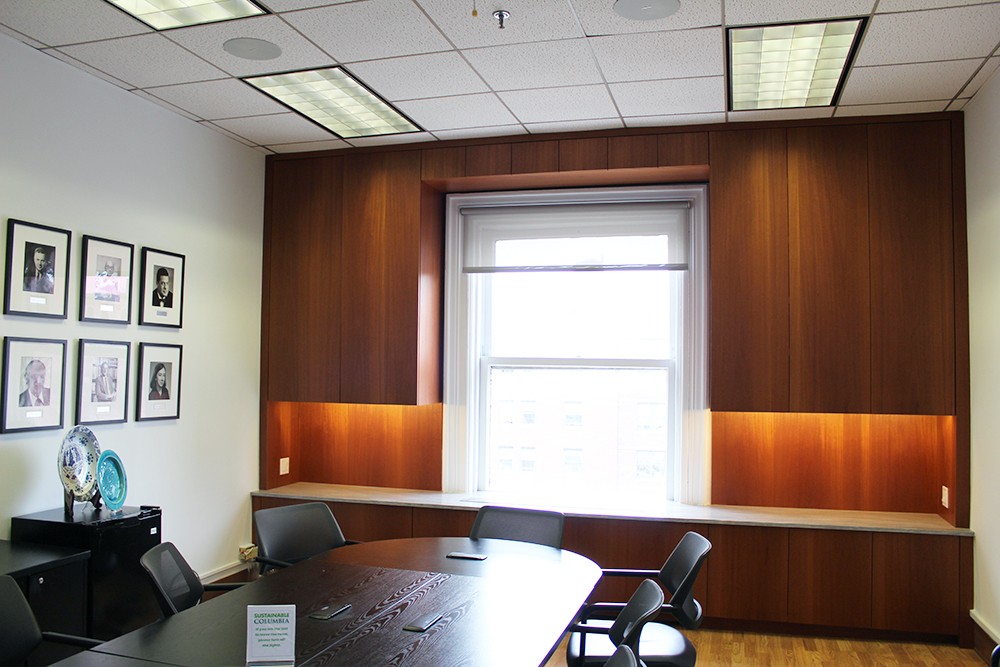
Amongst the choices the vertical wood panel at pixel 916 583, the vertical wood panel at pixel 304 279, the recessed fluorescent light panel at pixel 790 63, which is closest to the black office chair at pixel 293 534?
the vertical wood panel at pixel 304 279

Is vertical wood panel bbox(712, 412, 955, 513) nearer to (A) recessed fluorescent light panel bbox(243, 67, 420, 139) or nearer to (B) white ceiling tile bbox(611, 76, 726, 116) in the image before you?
(B) white ceiling tile bbox(611, 76, 726, 116)

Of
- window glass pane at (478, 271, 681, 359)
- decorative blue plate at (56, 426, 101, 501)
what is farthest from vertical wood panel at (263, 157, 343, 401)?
decorative blue plate at (56, 426, 101, 501)

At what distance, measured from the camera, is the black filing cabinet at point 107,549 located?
3.49m

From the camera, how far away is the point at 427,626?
255 centimetres

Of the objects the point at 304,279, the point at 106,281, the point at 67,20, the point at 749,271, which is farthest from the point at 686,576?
the point at 67,20

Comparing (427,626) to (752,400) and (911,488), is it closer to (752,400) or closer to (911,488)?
(752,400)

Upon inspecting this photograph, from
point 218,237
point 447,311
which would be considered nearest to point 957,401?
point 447,311

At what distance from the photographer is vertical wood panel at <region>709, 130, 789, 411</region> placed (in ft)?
15.0

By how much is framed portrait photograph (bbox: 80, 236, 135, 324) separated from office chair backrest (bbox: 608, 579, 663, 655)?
9.87ft

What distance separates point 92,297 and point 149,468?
3.38 feet

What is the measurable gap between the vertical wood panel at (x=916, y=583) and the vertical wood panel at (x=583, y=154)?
2673 mm

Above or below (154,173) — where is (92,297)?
below

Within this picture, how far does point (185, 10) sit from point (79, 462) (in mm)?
2106

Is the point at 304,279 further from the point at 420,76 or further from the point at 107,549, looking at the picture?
the point at 107,549
